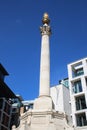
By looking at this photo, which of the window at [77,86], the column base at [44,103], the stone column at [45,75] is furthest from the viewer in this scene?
the window at [77,86]

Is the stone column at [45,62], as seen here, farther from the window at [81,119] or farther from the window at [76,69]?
the window at [76,69]

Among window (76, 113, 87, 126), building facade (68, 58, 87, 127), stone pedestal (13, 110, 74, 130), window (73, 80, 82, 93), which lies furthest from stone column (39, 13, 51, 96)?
window (73, 80, 82, 93)

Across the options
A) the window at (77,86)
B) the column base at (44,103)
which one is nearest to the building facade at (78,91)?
the window at (77,86)

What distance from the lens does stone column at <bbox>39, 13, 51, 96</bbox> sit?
21.4 m

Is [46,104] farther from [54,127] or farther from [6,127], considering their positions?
[6,127]

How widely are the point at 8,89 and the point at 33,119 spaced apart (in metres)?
41.2

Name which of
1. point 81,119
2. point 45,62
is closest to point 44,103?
point 45,62

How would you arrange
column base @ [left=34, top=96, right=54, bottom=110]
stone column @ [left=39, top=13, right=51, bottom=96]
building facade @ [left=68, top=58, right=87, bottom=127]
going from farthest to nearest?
building facade @ [left=68, top=58, right=87, bottom=127]
stone column @ [left=39, top=13, right=51, bottom=96]
column base @ [left=34, top=96, right=54, bottom=110]

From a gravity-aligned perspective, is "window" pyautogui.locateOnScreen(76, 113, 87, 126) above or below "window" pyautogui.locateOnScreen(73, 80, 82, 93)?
below

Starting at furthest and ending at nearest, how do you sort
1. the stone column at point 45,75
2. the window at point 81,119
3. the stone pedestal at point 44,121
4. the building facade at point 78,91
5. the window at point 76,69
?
the window at point 76,69
the building facade at point 78,91
the window at point 81,119
the stone column at point 45,75
the stone pedestal at point 44,121

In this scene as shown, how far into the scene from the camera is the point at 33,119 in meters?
18.8

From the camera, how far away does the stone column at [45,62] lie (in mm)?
21375

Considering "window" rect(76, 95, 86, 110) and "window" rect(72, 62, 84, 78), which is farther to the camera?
"window" rect(72, 62, 84, 78)

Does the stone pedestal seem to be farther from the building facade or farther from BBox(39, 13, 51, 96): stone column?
the building facade
